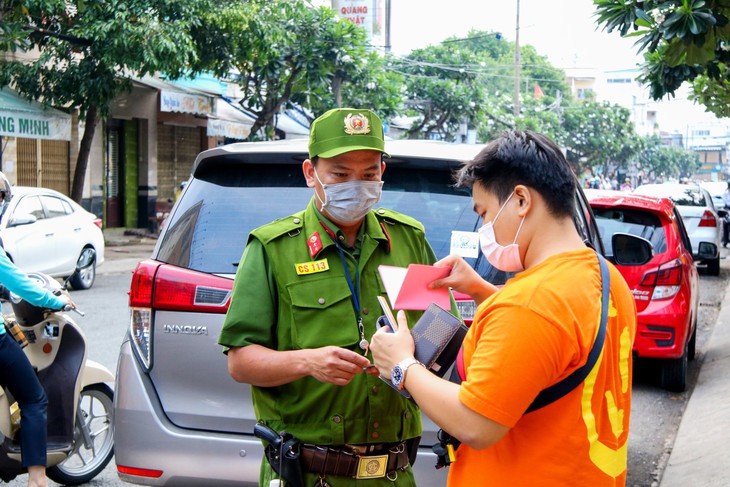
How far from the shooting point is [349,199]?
2.78 meters

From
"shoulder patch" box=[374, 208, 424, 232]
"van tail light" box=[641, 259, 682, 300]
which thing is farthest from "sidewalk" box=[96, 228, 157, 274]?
"shoulder patch" box=[374, 208, 424, 232]

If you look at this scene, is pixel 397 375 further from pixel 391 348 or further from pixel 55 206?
pixel 55 206

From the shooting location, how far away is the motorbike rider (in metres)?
4.38

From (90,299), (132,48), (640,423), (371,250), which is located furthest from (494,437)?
(132,48)

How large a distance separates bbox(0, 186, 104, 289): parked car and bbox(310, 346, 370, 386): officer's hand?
1017cm

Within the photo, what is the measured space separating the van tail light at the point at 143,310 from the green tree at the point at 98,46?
1367 centimetres

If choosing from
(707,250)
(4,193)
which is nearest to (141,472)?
(4,193)

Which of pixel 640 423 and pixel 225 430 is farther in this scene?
pixel 640 423

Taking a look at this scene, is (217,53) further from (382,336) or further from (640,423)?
(382,336)

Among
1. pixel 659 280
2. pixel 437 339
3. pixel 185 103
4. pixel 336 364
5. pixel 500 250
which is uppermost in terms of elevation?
pixel 185 103

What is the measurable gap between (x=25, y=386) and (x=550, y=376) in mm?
3273

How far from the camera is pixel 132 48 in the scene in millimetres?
17391

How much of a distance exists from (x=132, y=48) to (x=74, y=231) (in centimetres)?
497

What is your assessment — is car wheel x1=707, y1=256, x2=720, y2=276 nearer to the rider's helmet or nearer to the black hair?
the rider's helmet
